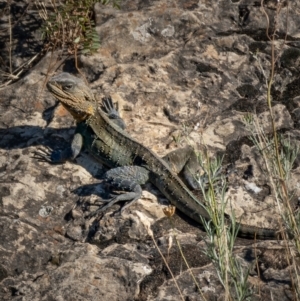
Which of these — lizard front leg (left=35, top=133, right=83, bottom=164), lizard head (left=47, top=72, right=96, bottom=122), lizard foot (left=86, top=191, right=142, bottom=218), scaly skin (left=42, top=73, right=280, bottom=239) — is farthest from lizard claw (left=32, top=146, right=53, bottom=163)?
lizard foot (left=86, top=191, right=142, bottom=218)

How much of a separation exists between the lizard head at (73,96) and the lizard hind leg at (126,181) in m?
0.79

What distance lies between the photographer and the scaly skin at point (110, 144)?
5699 millimetres

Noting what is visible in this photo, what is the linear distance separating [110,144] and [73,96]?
601 millimetres

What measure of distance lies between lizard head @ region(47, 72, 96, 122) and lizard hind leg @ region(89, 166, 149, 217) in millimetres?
790

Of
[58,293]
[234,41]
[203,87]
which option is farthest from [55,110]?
[58,293]

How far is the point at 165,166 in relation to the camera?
5.90m

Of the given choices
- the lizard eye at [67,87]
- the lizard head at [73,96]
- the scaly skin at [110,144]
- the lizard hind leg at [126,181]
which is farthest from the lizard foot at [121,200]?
the lizard eye at [67,87]

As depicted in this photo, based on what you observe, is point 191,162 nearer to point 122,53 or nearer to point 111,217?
point 111,217

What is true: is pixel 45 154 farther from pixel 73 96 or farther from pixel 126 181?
pixel 126 181

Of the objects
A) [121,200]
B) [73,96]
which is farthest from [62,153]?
[121,200]

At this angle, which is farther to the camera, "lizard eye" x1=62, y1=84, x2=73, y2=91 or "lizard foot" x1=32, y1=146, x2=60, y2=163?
"lizard eye" x1=62, y1=84, x2=73, y2=91

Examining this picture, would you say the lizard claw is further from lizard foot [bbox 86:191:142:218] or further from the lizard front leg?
lizard foot [bbox 86:191:142:218]

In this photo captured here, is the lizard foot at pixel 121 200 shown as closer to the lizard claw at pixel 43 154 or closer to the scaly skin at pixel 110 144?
the scaly skin at pixel 110 144

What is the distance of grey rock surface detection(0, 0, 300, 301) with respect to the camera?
484 centimetres
